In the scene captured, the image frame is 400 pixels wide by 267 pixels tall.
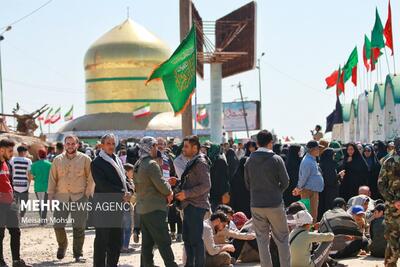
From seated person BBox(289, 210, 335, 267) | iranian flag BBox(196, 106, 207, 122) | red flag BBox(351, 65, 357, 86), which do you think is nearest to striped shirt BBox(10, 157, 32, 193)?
seated person BBox(289, 210, 335, 267)

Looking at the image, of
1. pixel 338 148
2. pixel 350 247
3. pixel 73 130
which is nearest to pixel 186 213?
pixel 350 247

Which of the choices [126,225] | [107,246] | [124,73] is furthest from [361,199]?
[124,73]

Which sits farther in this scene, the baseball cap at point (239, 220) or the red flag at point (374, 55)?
the red flag at point (374, 55)

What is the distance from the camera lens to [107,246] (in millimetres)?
8086

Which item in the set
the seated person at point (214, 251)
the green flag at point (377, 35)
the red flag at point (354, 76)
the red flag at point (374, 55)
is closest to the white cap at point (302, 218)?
the seated person at point (214, 251)

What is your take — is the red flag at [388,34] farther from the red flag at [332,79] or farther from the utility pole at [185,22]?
the utility pole at [185,22]

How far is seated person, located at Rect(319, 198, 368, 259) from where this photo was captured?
9.05 m

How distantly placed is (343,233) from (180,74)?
4.26m

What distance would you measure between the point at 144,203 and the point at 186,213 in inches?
18.4

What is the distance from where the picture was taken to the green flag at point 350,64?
1316 inches

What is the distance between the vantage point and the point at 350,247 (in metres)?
9.15

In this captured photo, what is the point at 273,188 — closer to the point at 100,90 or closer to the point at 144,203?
the point at 144,203

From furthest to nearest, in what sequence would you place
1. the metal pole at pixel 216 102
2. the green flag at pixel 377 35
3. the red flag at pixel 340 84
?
the red flag at pixel 340 84 → the metal pole at pixel 216 102 → the green flag at pixel 377 35

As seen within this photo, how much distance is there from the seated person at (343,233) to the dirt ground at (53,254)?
15cm
